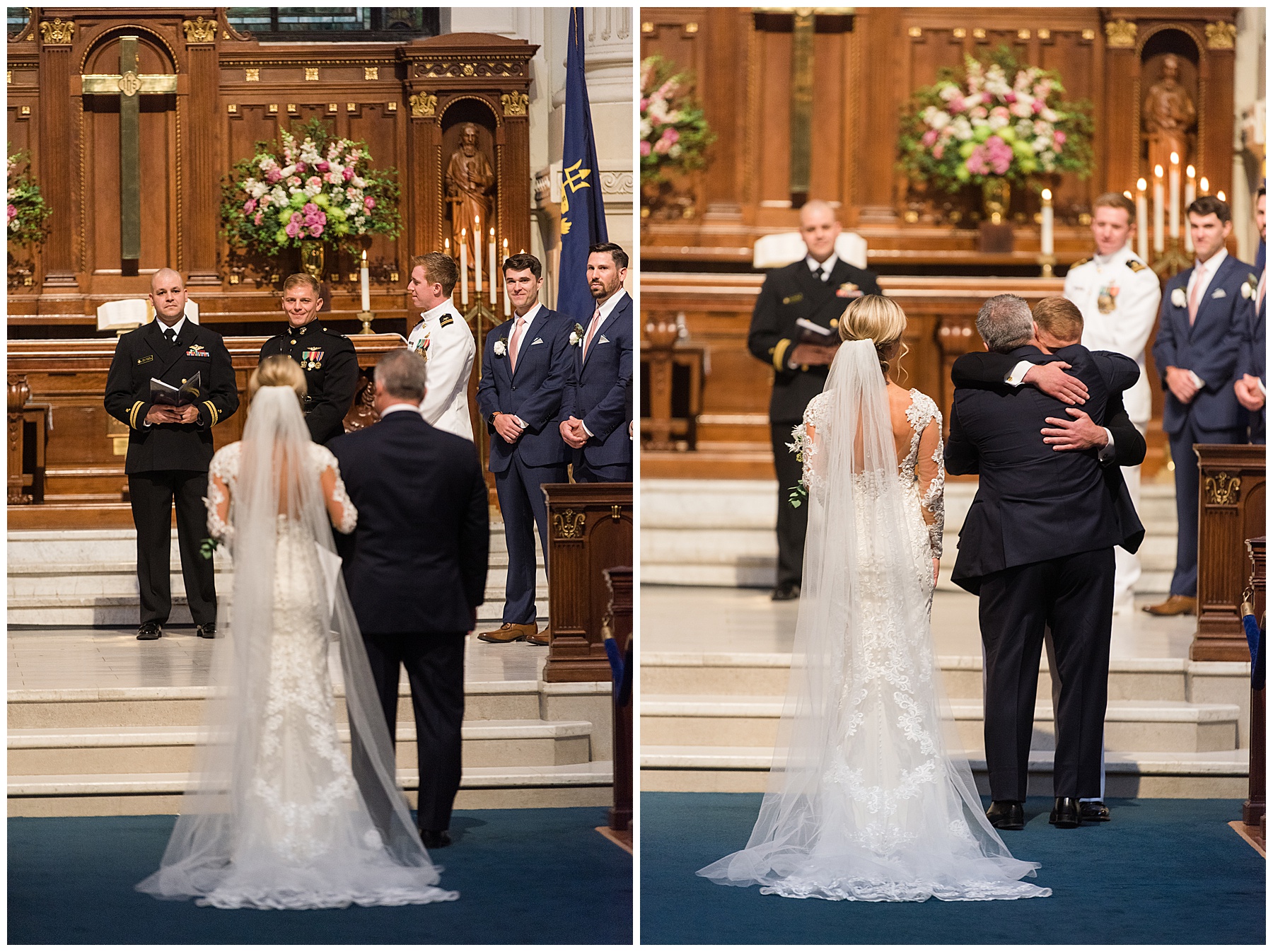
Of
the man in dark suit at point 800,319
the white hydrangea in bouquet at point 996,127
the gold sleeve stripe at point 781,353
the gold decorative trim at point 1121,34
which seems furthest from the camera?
the gold decorative trim at point 1121,34

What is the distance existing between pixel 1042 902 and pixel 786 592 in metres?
2.97

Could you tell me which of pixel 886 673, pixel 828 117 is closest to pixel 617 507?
pixel 886 673

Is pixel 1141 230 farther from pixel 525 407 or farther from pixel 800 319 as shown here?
pixel 525 407


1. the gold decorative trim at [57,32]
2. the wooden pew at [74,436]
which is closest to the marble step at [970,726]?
the wooden pew at [74,436]

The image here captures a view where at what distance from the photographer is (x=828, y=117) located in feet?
30.6

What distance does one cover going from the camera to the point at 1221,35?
9.14m

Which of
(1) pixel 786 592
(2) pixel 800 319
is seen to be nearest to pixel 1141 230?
(2) pixel 800 319

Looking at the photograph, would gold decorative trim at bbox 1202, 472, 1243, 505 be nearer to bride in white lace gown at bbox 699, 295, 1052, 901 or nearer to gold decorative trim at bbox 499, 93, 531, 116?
bride in white lace gown at bbox 699, 295, 1052, 901

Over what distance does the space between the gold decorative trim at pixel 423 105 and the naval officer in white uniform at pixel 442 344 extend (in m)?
0.47

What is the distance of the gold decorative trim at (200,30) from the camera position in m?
4.91

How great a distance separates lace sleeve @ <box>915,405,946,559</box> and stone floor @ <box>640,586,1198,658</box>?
118cm

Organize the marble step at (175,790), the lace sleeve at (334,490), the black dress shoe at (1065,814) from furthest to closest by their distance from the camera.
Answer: the black dress shoe at (1065,814) → the marble step at (175,790) → the lace sleeve at (334,490)

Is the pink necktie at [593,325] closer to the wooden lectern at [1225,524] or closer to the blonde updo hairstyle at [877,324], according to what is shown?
the blonde updo hairstyle at [877,324]

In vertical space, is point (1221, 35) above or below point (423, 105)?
above
